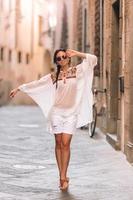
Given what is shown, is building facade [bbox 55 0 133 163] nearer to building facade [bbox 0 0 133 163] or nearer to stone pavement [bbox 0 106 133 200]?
building facade [bbox 0 0 133 163]

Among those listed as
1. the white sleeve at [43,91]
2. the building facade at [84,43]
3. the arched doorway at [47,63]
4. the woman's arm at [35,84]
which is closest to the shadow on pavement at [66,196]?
the white sleeve at [43,91]

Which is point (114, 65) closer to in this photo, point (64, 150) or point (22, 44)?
point (64, 150)

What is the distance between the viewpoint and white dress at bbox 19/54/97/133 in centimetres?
818

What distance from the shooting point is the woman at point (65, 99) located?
8.16m

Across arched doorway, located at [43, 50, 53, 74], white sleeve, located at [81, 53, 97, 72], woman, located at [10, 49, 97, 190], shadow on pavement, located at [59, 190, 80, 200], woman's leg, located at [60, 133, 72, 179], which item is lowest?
arched doorway, located at [43, 50, 53, 74]

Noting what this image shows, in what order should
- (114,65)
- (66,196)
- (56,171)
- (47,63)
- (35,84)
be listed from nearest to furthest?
(66,196) < (35,84) < (56,171) < (114,65) < (47,63)

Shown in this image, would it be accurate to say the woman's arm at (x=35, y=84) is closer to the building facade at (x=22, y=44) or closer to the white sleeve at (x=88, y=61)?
the white sleeve at (x=88, y=61)

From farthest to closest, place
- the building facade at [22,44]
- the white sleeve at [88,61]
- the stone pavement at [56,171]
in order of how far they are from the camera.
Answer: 1. the building facade at [22,44]
2. the white sleeve at [88,61]
3. the stone pavement at [56,171]

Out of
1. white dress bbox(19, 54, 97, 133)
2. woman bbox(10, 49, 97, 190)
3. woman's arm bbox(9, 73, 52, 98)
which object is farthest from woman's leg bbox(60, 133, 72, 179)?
woman's arm bbox(9, 73, 52, 98)

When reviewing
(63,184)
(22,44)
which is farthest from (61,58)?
(22,44)

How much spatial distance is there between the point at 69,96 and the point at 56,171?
2.02 meters

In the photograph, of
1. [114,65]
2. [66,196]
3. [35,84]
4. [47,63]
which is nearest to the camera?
[66,196]

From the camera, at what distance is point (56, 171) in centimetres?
984

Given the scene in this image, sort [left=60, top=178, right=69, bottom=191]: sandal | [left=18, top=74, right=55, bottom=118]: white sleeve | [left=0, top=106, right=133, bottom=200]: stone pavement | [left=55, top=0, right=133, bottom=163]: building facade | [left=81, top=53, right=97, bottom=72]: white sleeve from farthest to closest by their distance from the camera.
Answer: [left=55, top=0, right=133, bottom=163]: building facade < [left=18, top=74, right=55, bottom=118]: white sleeve < [left=81, top=53, right=97, bottom=72]: white sleeve < [left=60, top=178, right=69, bottom=191]: sandal < [left=0, top=106, right=133, bottom=200]: stone pavement
